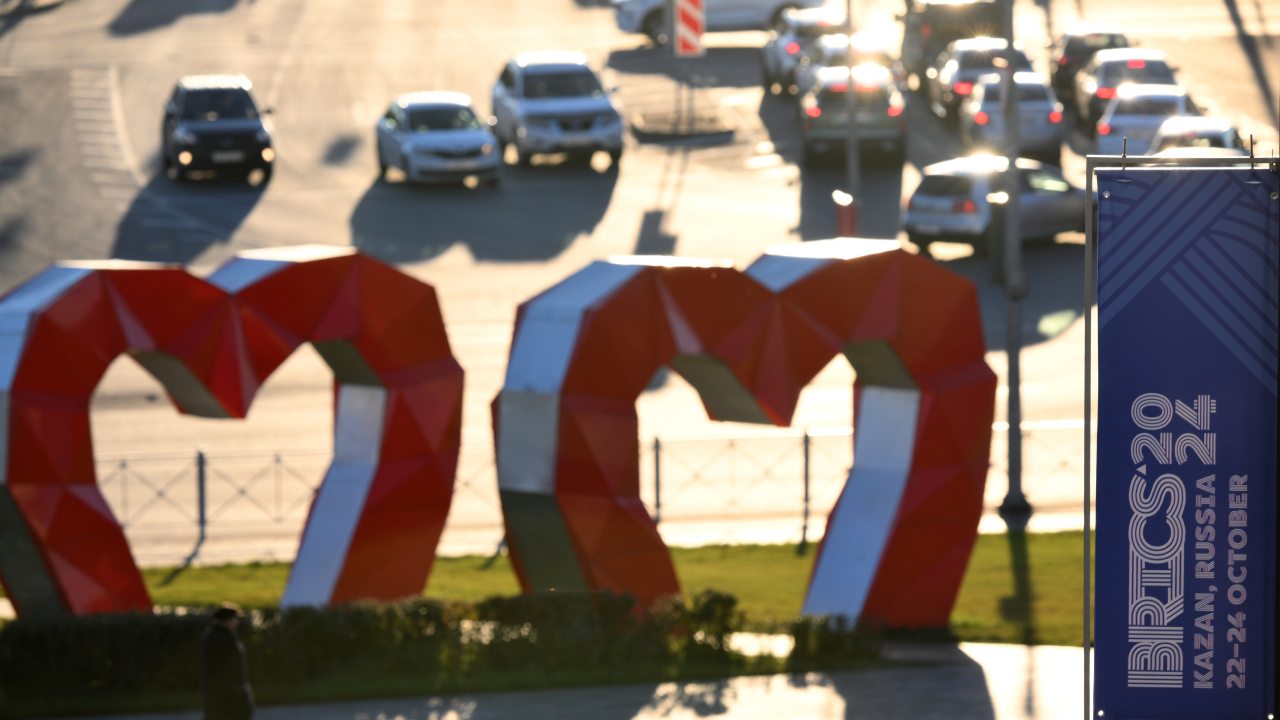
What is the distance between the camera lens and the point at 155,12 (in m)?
48.1

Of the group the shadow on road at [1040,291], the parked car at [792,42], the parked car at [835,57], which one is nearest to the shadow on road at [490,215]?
the parked car at [835,57]

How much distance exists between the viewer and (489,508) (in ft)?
56.7

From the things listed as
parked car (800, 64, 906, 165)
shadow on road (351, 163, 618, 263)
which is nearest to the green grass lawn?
shadow on road (351, 163, 618, 263)

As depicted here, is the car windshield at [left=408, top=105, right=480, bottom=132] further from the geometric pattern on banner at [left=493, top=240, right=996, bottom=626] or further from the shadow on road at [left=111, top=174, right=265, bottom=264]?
the geometric pattern on banner at [left=493, top=240, right=996, bottom=626]

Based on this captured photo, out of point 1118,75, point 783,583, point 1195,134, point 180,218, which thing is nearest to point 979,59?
point 1118,75

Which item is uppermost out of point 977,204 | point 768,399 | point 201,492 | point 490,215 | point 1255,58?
point 768,399

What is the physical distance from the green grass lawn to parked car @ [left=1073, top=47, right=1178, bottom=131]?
19.5m

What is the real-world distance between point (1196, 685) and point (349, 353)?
7.33 m

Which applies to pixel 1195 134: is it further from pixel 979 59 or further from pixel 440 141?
pixel 440 141

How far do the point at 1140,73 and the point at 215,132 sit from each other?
1791cm

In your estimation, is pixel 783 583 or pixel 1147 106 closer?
pixel 783 583

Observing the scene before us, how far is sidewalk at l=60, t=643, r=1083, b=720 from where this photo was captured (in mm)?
10594

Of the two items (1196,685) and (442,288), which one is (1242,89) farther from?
(1196,685)

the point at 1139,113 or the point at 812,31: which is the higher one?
the point at 812,31
